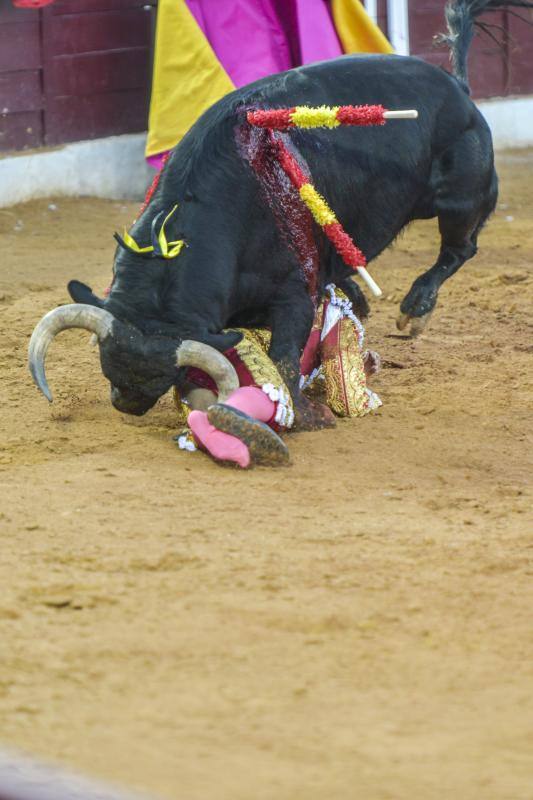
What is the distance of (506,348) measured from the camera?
6262mm

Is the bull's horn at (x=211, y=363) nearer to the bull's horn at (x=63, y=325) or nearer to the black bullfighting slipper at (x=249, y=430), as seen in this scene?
the black bullfighting slipper at (x=249, y=430)

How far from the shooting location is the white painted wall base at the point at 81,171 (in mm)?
8961

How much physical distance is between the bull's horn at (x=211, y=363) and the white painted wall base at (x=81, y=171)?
187 inches

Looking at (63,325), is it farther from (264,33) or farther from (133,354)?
(264,33)

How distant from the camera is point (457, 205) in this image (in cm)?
559

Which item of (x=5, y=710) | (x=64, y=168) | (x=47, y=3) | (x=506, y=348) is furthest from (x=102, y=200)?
(x=5, y=710)

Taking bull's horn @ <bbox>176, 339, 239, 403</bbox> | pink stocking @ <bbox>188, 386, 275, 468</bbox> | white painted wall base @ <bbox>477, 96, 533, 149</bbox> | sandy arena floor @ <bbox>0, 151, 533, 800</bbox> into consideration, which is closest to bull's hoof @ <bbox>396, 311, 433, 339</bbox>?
sandy arena floor @ <bbox>0, 151, 533, 800</bbox>

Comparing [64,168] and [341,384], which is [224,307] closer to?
[341,384]

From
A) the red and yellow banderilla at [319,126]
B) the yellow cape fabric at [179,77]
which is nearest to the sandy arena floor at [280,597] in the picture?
the red and yellow banderilla at [319,126]

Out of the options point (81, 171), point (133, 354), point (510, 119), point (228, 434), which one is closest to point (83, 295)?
point (133, 354)

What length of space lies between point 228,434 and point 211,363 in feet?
0.80

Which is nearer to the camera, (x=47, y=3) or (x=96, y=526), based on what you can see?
(x=96, y=526)

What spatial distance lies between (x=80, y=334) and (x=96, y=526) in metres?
2.70

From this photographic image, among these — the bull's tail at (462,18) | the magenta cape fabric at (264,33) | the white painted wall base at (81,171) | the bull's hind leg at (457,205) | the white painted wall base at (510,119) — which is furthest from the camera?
the white painted wall base at (510,119)
